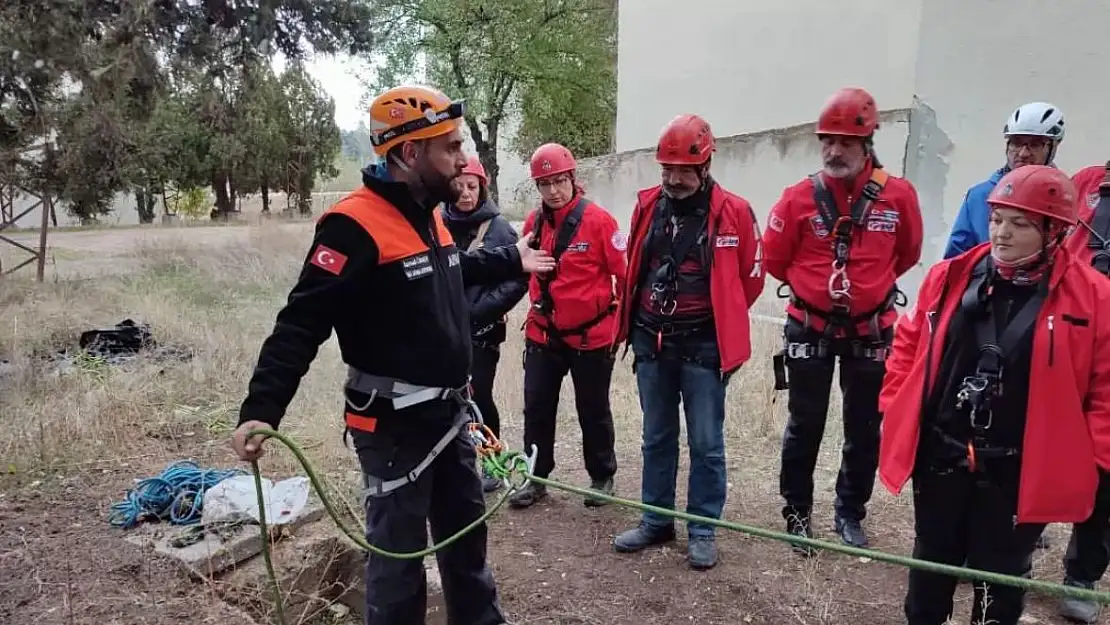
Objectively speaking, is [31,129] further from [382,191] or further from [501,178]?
[501,178]

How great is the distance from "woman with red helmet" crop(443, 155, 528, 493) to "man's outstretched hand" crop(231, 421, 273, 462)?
1935mm

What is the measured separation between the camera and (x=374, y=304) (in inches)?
109

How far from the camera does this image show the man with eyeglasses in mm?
3861

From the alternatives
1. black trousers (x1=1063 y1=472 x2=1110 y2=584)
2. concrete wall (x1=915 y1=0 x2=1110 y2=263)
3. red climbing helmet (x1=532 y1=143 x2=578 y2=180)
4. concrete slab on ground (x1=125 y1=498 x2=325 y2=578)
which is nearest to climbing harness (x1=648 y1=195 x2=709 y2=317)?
red climbing helmet (x1=532 y1=143 x2=578 y2=180)

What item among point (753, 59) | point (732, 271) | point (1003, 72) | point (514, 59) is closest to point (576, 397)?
point (732, 271)

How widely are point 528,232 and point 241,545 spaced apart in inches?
84.3

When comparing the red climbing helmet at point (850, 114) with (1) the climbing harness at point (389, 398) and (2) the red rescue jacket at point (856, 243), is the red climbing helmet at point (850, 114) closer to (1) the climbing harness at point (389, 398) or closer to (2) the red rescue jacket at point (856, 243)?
(2) the red rescue jacket at point (856, 243)

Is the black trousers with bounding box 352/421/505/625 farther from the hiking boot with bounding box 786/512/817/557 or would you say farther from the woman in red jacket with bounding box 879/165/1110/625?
the hiking boot with bounding box 786/512/817/557

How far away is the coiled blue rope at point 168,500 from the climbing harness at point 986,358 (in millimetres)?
3444

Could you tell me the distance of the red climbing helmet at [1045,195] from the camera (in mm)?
2568

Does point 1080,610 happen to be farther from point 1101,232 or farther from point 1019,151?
point 1019,151

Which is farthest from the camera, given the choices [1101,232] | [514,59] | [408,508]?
[514,59]

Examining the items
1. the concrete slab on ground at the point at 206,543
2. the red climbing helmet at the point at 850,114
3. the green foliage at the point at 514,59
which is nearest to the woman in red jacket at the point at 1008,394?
the red climbing helmet at the point at 850,114

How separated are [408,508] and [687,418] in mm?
1696
